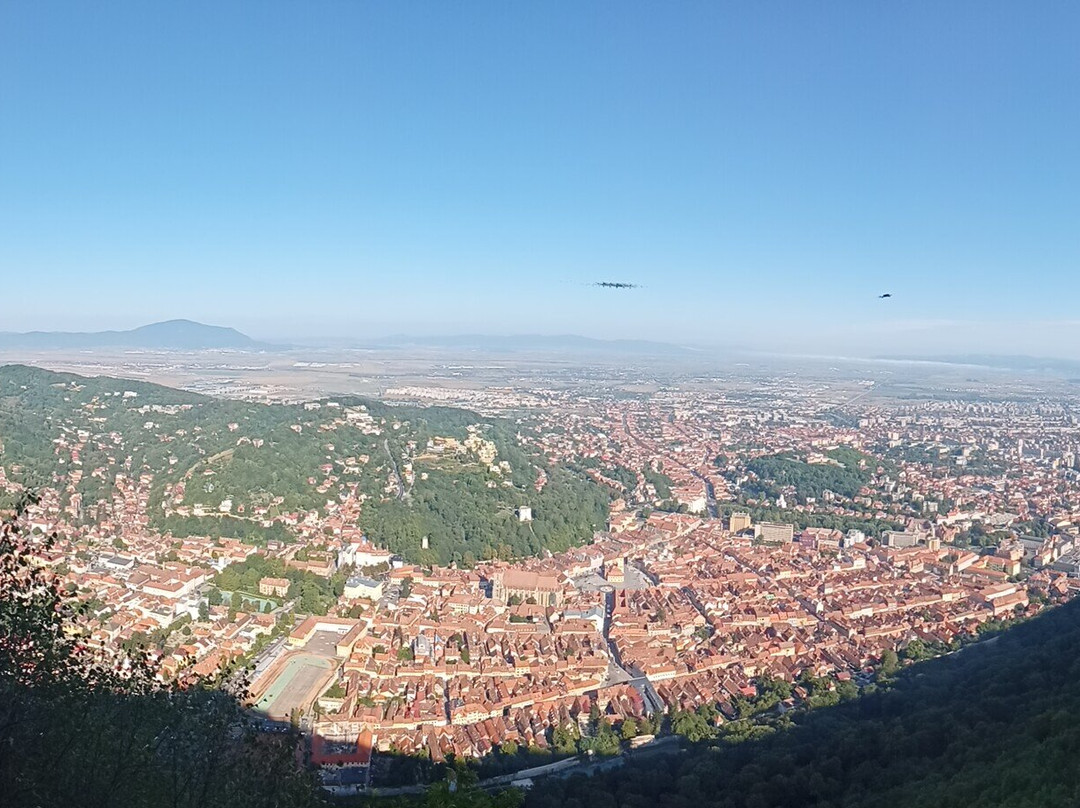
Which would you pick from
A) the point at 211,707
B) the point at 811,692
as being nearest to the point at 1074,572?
the point at 811,692

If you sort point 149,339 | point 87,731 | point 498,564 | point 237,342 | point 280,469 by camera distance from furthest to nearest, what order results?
point 237,342
point 149,339
point 280,469
point 498,564
point 87,731

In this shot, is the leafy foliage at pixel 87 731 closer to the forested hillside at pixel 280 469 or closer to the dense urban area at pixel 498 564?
the dense urban area at pixel 498 564

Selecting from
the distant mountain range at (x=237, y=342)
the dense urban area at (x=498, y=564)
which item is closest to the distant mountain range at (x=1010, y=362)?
the distant mountain range at (x=237, y=342)

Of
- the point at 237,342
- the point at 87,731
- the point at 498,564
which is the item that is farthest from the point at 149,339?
the point at 87,731

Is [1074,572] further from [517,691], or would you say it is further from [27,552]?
[27,552]

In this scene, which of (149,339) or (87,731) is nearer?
(87,731)

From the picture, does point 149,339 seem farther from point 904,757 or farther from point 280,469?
point 904,757

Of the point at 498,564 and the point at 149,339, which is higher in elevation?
the point at 149,339
